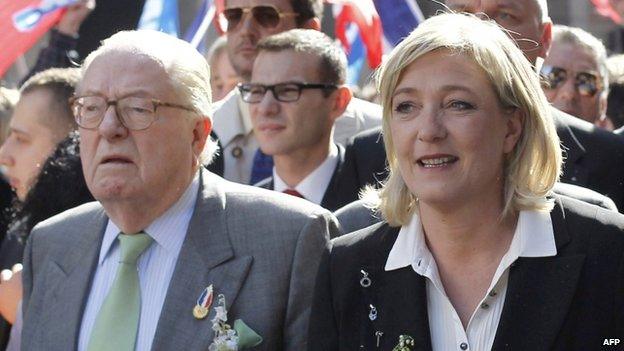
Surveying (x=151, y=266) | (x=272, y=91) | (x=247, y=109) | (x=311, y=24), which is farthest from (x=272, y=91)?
(x=151, y=266)

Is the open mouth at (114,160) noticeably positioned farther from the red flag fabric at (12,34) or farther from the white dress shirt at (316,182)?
the red flag fabric at (12,34)

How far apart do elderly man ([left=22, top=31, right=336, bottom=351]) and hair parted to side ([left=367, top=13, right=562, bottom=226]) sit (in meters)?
0.74

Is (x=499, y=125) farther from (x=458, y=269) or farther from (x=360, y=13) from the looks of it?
(x=360, y=13)

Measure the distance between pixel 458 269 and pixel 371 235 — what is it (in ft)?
1.26

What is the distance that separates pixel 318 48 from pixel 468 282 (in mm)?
2779

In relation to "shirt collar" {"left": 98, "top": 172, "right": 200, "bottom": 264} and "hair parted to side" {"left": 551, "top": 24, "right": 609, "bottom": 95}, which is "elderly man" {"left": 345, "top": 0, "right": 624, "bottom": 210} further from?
"hair parted to side" {"left": 551, "top": 24, "right": 609, "bottom": 95}

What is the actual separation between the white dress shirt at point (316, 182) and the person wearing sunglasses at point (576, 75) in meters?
1.51

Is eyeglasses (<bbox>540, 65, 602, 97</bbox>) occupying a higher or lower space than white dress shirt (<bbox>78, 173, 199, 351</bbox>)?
lower

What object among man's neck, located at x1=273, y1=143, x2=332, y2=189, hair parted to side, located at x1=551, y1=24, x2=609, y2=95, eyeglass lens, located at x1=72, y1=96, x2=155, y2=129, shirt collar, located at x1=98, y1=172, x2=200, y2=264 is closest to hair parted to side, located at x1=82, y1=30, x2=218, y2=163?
eyeglass lens, located at x1=72, y1=96, x2=155, y2=129

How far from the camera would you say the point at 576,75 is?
777 centimetres

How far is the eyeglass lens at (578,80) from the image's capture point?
7742mm

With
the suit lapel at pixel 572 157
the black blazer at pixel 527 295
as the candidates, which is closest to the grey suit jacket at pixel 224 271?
the black blazer at pixel 527 295

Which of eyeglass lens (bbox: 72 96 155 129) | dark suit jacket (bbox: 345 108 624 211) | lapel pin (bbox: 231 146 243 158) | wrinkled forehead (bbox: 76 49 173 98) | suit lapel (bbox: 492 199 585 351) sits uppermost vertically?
wrinkled forehead (bbox: 76 49 173 98)

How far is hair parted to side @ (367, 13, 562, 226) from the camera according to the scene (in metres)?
4.48
